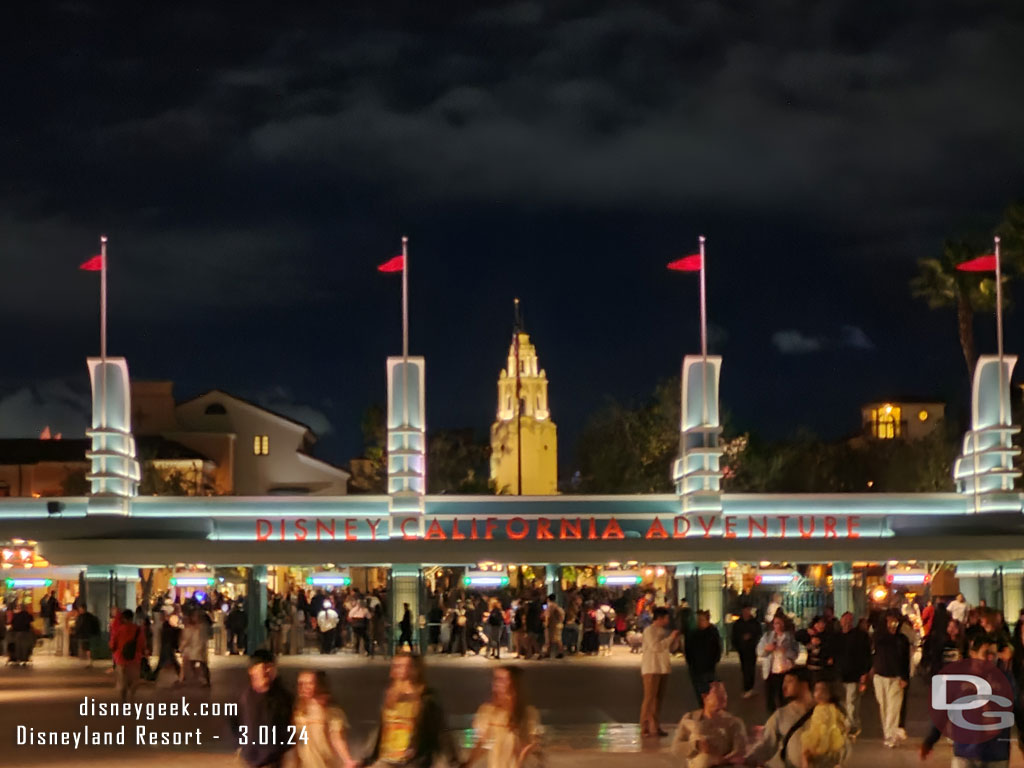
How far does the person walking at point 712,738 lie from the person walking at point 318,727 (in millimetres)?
2468

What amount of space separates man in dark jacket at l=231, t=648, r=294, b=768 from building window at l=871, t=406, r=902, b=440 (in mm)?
100627

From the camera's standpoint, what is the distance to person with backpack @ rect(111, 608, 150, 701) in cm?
2722

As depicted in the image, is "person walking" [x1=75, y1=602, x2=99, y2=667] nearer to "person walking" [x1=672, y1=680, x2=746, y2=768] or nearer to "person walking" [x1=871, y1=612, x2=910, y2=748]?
"person walking" [x1=871, y1=612, x2=910, y2=748]

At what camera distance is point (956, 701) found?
1330cm

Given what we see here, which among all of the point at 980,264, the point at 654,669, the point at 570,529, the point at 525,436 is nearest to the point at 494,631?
the point at 570,529

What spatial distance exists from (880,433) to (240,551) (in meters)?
80.7

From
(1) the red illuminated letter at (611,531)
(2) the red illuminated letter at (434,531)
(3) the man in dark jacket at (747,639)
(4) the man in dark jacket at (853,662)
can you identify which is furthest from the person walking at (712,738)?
(1) the red illuminated letter at (611,531)

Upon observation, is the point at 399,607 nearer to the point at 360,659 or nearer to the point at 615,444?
the point at 360,659

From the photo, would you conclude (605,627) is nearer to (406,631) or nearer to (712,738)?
(406,631)

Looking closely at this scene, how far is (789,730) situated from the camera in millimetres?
13242

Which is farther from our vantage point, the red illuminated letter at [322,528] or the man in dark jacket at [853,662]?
the red illuminated letter at [322,528]

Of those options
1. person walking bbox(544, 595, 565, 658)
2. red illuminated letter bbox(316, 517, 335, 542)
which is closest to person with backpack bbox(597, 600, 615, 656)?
person walking bbox(544, 595, 565, 658)

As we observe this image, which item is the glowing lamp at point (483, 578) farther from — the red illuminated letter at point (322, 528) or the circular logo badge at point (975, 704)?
the circular logo badge at point (975, 704)

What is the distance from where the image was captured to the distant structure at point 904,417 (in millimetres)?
115250
